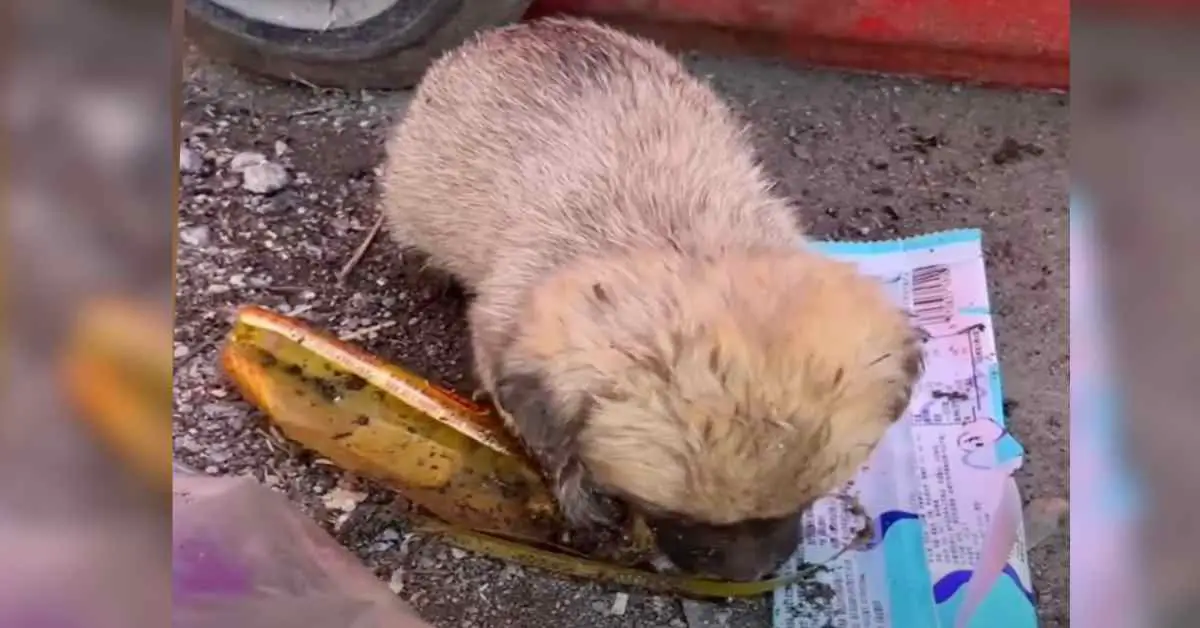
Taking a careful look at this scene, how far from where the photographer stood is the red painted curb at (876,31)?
789mm

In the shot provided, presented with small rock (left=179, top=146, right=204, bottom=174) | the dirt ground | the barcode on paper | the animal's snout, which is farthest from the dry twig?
the barcode on paper

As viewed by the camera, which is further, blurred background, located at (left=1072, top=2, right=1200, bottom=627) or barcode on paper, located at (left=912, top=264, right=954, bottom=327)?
barcode on paper, located at (left=912, top=264, right=954, bottom=327)

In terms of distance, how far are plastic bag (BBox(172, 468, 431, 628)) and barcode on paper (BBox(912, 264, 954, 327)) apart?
1.32 ft

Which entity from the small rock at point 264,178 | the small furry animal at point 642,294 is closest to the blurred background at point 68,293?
the small rock at point 264,178

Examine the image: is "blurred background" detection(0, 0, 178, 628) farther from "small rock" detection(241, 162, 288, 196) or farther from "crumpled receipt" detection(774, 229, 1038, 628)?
"crumpled receipt" detection(774, 229, 1038, 628)

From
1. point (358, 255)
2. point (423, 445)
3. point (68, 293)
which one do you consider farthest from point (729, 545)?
point (68, 293)

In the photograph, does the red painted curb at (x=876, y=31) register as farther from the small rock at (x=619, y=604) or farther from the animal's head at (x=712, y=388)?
the small rock at (x=619, y=604)

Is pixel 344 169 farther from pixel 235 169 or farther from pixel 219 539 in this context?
pixel 219 539

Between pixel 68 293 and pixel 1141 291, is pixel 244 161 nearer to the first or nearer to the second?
pixel 68 293

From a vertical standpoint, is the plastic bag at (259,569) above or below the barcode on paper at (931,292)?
below

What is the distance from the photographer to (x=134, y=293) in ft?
2.36

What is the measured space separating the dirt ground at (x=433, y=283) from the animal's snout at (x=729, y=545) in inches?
1.8

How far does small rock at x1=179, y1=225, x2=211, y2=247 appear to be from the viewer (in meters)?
0.78

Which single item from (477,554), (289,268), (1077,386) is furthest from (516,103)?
(1077,386)
